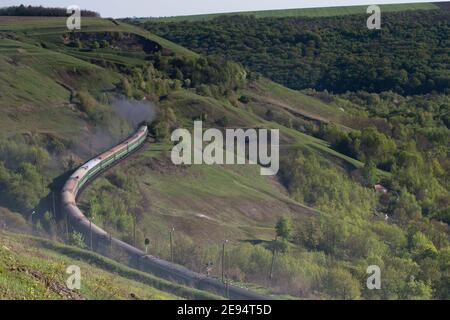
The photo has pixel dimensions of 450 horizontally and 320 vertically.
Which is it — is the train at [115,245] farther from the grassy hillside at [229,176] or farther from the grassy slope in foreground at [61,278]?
the grassy slope in foreground at [61,278]

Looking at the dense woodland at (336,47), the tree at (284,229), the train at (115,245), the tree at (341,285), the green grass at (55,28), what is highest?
the green grass at (55,28)

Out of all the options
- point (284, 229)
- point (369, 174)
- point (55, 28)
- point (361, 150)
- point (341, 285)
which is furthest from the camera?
point (55, 28)

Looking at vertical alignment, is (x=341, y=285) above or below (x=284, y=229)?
above

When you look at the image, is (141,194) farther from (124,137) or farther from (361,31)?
(361,31)

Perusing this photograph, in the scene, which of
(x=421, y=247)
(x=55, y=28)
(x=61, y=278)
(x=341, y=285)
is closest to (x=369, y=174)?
(x=421, y=247)

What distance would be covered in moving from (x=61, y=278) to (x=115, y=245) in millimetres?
16236

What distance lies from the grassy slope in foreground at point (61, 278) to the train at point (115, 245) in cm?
232

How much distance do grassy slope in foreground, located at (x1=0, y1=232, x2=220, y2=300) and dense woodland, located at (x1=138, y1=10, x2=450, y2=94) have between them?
105891 mm

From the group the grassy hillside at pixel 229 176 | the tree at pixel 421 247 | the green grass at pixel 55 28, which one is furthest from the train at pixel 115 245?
the green grass at pixel 55 28

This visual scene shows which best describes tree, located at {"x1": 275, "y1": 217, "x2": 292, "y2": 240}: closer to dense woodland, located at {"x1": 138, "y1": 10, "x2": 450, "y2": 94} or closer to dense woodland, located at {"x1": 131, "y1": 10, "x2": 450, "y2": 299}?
dense woodland, located at {"x1": 131, "y1": 10, "x2": 450, "y2": 299}

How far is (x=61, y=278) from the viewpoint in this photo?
21.2m

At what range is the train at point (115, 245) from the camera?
30.8 m

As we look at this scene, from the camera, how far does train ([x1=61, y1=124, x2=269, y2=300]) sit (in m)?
30.8

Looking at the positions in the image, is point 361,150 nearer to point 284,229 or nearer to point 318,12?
point 284,229
